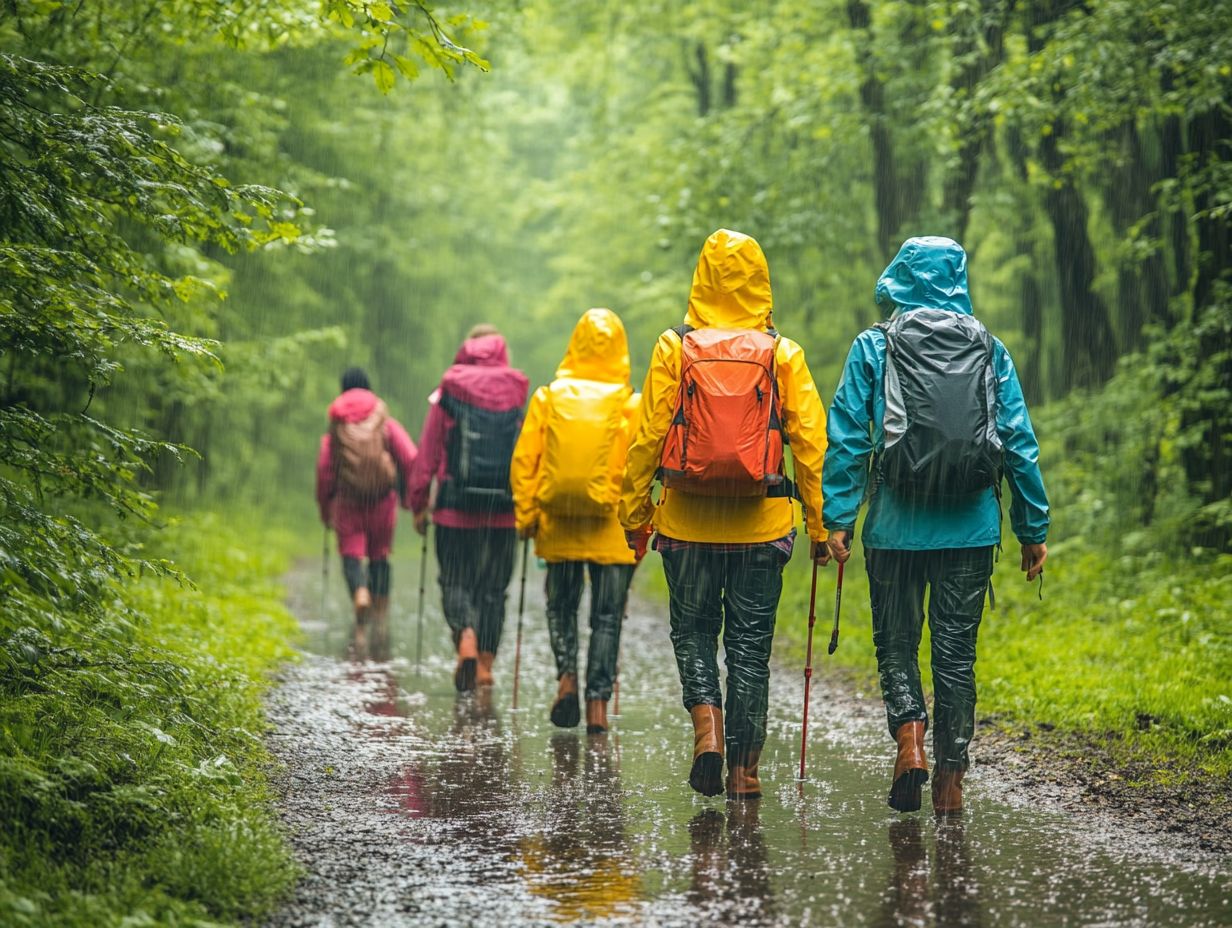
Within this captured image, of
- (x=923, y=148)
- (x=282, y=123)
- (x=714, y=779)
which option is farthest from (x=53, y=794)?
(x=923, y=148)

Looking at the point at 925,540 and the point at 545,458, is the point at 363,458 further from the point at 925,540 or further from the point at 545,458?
the point at 925,540

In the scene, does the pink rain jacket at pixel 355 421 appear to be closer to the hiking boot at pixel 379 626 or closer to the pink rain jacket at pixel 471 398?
the hiking boot at pixel 379 626

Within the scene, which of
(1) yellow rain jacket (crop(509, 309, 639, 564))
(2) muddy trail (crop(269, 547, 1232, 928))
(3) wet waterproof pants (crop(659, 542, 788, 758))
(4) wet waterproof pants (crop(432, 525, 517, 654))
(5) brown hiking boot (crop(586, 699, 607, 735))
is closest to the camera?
(2) muddy trail (crop(269, 547, 1232, 928))

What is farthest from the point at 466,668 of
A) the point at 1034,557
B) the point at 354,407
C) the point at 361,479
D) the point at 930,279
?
the point at 930,279

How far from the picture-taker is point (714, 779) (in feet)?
19.6

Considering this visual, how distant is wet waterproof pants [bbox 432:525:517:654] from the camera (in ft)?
30.8

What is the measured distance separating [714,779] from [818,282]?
13.2 meters

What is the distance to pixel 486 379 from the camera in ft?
30.2

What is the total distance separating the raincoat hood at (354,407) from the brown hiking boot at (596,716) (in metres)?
4.89

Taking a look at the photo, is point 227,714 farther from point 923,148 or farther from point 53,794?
point 923,148

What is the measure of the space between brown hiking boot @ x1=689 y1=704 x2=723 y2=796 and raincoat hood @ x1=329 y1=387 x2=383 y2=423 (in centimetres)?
647

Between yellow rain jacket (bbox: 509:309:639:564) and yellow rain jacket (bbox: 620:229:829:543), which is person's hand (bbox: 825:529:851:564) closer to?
yellow rain jacket (bbox: 620:229:829:543)

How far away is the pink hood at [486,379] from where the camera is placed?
9.21 metres

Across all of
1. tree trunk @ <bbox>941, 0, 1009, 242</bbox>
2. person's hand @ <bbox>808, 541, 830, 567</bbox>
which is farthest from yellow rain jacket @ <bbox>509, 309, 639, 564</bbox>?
tree trunk @ <bbox>941, 0, 1009, 242</bbox>
